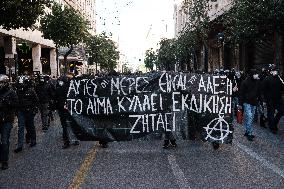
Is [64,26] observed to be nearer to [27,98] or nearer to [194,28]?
[194,28]

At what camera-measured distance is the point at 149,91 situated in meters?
10.5

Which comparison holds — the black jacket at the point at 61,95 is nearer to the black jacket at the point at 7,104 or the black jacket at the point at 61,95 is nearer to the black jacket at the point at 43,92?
the black jacket at the point at 7,104

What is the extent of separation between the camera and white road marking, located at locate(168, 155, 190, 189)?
23.8ft

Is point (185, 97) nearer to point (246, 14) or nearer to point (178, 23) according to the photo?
point (246, 14)

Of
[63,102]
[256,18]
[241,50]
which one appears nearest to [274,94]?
[63,102]

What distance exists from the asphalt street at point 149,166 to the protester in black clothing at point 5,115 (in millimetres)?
323

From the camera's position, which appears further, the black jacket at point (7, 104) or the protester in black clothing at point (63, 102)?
the protester in black clothing at point (63, 102)

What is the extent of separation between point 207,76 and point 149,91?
127cm

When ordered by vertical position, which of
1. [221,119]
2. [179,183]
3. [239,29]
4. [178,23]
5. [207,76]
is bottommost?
[179,183]

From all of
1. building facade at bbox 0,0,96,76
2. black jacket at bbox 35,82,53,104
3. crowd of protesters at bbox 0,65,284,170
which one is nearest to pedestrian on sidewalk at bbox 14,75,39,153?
crowd of protesters at bbox 0,65,284,170

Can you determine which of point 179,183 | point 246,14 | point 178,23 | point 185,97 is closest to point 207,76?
point 185,97

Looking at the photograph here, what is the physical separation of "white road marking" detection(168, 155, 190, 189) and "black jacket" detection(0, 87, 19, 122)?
10.3ft

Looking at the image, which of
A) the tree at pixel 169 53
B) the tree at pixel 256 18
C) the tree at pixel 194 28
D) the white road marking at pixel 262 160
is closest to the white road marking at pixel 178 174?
the white road marking at pixel 262 160

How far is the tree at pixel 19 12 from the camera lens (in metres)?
16.3
